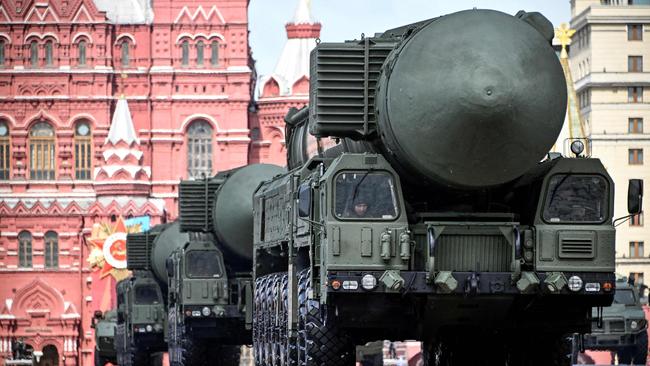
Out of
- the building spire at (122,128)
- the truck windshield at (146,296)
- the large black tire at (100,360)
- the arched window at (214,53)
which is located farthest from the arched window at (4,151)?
the truck windshield at (146,296)

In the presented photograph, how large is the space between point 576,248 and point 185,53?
90010 millimetres

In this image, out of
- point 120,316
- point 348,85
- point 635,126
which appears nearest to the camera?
point 348,85

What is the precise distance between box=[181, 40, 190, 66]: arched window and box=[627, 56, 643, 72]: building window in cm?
2649

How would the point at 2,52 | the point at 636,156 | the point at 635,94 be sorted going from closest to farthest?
the point at 636,156
the point at 635,94
the point at 2,52

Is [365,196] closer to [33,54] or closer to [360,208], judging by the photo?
[360,208]

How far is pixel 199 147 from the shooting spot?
4250 inches

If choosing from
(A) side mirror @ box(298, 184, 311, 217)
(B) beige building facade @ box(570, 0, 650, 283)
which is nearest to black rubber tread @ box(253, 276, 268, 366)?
(A) side mirror @ box(298, 184, 311, 217)

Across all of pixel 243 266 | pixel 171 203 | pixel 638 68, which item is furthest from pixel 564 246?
pixel 171 203

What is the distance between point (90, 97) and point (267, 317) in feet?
267

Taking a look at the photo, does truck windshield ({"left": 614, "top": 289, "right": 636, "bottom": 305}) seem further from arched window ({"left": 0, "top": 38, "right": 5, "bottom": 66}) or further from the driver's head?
arched window ({"left": 0, "top": 38, "right": 5, "bottom": 66})

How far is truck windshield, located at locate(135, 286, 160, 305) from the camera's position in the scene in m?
43.9

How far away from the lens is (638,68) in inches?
3767

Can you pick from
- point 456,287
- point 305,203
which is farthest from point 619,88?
point 456,287

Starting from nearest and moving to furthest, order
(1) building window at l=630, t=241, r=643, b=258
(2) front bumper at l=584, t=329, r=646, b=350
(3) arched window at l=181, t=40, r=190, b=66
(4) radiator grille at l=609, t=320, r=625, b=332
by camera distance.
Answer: (2) front bumper at l=584, t=329, r=646, b=350 → (4) radiator grille at l=609, t=320, r=625, b=332 → (1) building window at l=630, t=241, r=643, b=258 → (3) arched window at l=181, t=40, r=190, b=66
